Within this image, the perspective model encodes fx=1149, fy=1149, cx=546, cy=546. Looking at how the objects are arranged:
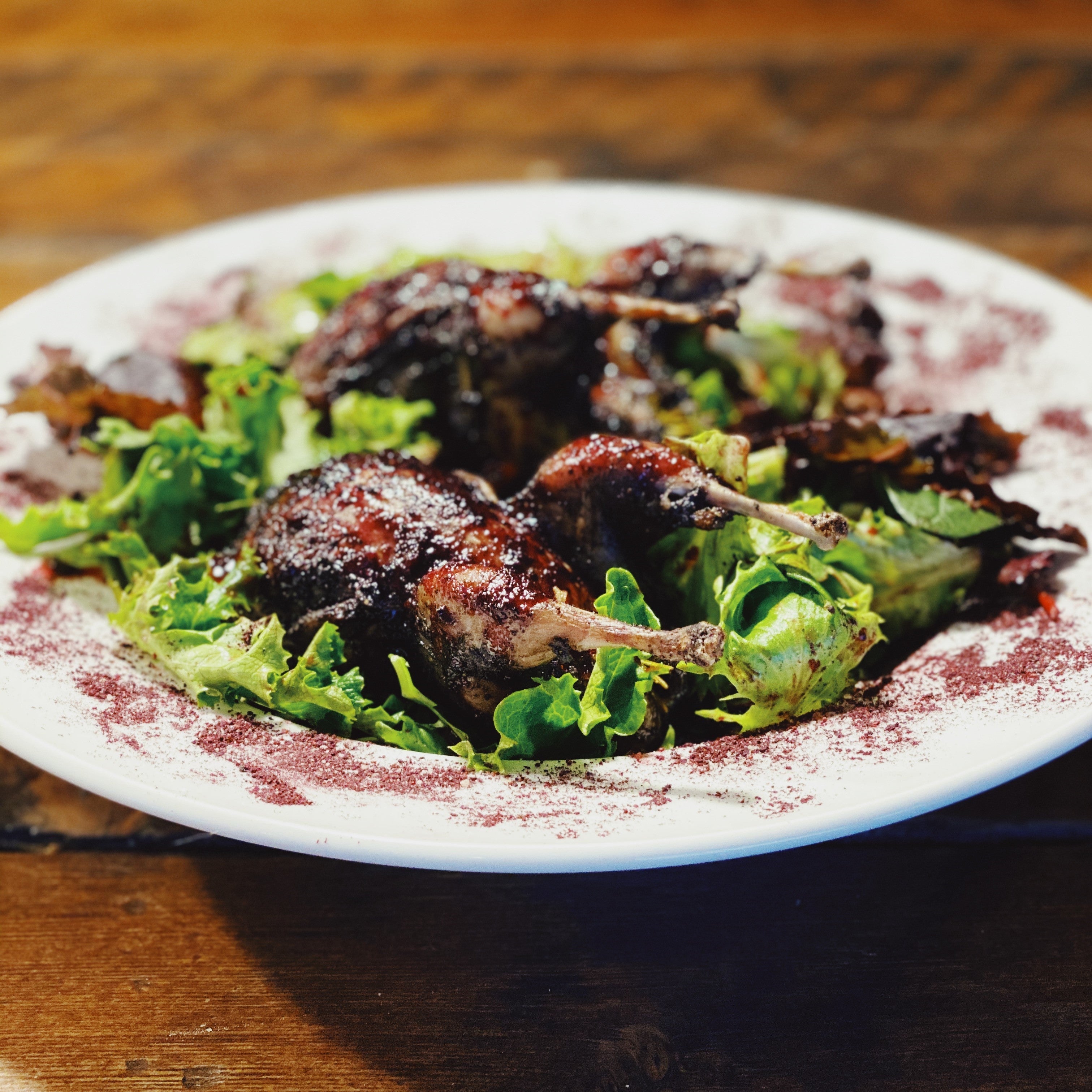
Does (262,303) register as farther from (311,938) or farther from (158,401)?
(311,938)

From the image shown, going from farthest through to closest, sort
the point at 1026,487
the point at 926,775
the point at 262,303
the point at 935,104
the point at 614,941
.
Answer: the point at 935,104 < the point at 262,303 < the point at 1026,487 < the point at 614,941 < the point at 926,775

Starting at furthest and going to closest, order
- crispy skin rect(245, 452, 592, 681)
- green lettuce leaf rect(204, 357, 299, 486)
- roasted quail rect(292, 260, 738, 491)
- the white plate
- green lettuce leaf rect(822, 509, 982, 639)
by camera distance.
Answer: green lettuce leaf rect(204, 357, 299, 486) → roasted quail rect(292, 260, 738, 491) → green lettuce leaf rect(822, 509, 982, 639) → crispy skin rect(245, 452, 592, 681) → the white plate

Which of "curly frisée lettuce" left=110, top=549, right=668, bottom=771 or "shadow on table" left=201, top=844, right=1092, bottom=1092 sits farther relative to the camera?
"curly frisée lettuce" left=110, top=549, right=668, bottom=771

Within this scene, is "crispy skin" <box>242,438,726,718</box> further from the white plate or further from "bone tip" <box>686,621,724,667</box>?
the white plate

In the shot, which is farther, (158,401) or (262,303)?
(262,303)

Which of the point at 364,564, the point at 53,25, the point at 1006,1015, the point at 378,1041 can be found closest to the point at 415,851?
the point at 378,1041

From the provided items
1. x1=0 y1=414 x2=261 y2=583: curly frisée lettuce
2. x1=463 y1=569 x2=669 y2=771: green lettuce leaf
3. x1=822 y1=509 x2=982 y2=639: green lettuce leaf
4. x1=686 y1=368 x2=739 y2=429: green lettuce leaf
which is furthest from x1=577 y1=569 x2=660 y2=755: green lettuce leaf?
x1=686 y1=368 x2=739 y2=429: green lettuce leaf

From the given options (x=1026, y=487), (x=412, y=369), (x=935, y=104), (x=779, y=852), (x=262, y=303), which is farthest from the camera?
(x=935, y=104)

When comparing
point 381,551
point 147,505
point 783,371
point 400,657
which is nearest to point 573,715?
point 400,657
